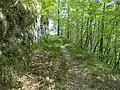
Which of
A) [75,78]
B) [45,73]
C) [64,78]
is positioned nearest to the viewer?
[45,73]

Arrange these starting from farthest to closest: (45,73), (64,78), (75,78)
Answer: (75,78), (64,78), (45,73)

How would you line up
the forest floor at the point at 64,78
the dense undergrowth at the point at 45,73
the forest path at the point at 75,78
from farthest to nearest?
the forest path at the point at 75,78 < the forest floor at the point at 64,78 < the dense undergrowth at the point at 45,73

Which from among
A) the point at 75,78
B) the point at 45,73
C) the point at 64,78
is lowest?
the point at 75,78

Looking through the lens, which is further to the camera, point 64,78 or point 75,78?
point 75,78

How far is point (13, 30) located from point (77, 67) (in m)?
5.08

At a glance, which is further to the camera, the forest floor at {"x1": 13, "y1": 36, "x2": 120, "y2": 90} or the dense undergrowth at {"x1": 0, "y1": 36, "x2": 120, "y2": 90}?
the forest floor at {"x1": 13, "y1": 36, "x2": 120, "y2": 90}

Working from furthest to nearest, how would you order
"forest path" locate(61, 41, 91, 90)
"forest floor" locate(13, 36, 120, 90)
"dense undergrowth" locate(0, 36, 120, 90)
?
1. "forest path" locate(61, 41, 91, 90)
2. "forest floor" locate(13, 36, 120, 90)
3. "dense undergrowth" locate(0, 36, 120, 90)

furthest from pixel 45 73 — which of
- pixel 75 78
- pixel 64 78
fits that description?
pixel 75 78

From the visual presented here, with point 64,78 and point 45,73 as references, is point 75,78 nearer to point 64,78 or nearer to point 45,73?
point 64,78

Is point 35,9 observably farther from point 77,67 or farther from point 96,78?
point 96,78

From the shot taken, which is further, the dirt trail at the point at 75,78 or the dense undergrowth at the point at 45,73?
the dirt trail at the point at 75,78

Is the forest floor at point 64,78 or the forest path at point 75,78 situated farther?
the forest path at point 75,78

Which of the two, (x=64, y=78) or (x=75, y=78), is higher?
(x=64, y=78)

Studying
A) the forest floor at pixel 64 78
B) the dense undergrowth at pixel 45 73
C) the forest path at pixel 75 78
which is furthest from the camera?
the forest path at pixel 75 78
